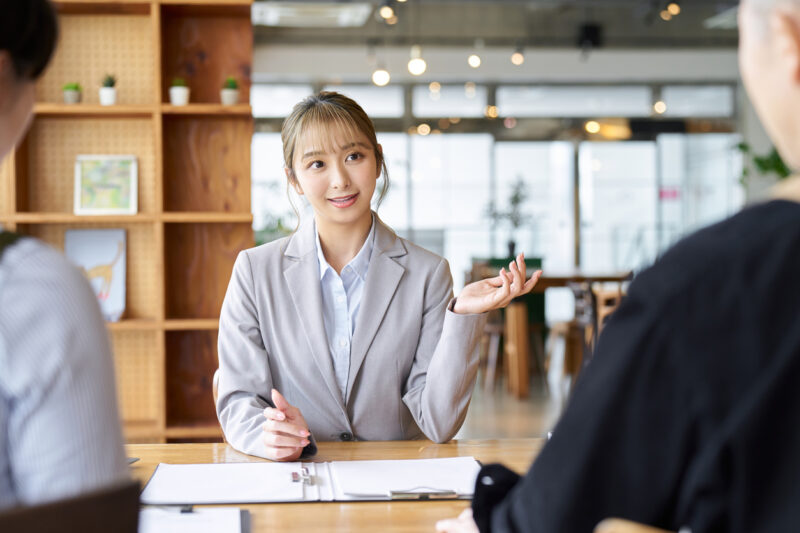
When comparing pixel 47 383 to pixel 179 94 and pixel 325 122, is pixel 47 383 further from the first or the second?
pixel 179 94

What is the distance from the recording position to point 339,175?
2.12 meters

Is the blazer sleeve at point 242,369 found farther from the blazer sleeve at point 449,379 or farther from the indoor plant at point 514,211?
the indoor plant at point 514,211

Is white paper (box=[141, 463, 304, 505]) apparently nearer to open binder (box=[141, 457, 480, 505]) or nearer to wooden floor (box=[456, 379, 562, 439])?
open binder (box=[141, 457, 480, 505])

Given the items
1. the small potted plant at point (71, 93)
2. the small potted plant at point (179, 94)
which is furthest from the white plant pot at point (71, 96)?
the small potted plant at point (179, 94)

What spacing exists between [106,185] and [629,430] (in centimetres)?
343

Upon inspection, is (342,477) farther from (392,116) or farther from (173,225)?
(392,116)

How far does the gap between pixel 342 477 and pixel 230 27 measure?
289 centimetres

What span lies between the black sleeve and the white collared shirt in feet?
4.36

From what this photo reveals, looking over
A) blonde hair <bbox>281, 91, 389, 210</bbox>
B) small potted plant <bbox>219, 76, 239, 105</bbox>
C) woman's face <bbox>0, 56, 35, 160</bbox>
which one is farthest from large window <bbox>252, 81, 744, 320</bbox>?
woman's face <bbox>0, 56, 35, 160</bbox>

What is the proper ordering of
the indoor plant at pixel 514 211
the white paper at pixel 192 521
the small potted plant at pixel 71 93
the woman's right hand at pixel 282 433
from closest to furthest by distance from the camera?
the white paper at pixel 192 521, the woman's right hand at pixel 282 433, the small potted plant at pixel 71 93, the indoor plant at pixel 514 211

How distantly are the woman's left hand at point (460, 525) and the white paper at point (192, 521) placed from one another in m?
0.30

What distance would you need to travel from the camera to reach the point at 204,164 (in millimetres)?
3898

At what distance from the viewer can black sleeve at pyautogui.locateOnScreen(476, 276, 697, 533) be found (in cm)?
75

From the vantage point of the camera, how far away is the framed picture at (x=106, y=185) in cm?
Result: 379
